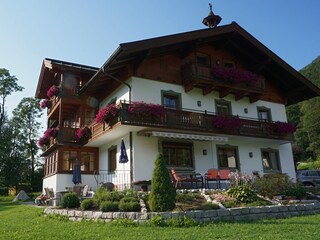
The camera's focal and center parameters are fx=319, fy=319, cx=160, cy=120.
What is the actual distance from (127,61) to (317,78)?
176 ft

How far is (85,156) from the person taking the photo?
21.0 m

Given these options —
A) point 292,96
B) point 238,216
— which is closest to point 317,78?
point 292,96

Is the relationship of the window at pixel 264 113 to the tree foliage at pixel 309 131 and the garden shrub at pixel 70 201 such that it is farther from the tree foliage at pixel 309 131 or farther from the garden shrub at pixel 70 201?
the tree foliage at pixel 309 131

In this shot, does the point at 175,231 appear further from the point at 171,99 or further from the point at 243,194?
the point at 171,99

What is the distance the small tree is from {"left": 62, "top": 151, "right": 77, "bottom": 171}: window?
1174 cm

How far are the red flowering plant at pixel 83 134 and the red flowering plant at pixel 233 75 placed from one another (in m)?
8.45

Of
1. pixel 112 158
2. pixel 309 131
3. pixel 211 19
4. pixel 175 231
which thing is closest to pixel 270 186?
pixel 175 231

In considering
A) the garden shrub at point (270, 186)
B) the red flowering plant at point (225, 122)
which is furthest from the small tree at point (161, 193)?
the red flowering plant at point (225, 122)

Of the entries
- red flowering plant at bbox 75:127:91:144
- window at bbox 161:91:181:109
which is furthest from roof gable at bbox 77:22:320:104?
red flowering plant at bbox 75:127:91:144

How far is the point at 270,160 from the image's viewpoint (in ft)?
69.6

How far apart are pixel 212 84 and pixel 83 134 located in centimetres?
850

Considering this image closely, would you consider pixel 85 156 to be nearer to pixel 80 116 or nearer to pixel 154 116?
pixel 80 116

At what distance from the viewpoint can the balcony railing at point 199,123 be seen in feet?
51.2

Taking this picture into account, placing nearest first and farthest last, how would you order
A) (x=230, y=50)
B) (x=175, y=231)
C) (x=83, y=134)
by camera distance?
(x=175, y=231), (x=83, y=134), (x=230, y=50)
